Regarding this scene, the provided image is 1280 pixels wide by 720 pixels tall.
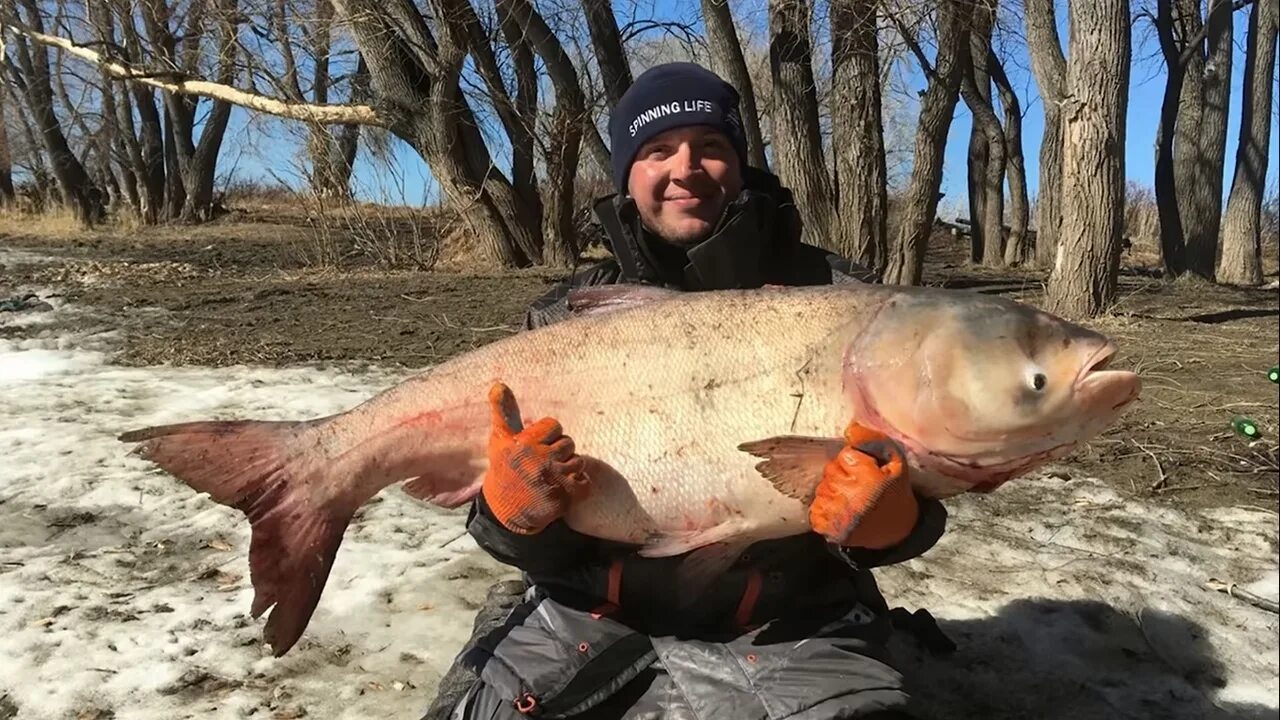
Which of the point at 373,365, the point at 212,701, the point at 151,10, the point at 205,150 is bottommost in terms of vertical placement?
the point at 212,701

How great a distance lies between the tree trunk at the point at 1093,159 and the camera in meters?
7.57

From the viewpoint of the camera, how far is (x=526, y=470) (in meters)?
1.96

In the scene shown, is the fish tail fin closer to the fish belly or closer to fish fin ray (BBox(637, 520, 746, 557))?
the fish belly

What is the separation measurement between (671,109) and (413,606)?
5.85 feet

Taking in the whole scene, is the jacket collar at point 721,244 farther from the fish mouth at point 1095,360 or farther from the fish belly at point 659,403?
the fish mouth at point 1095,360

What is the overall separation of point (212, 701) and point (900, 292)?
2075mm

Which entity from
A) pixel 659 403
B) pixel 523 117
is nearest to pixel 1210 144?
pixel 523 117

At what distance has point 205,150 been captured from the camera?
21.1 meters

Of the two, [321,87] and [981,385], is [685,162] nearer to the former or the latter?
[981,385]

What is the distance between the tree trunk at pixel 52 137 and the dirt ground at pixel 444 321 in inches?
183

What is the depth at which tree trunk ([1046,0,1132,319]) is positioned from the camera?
7570 mm

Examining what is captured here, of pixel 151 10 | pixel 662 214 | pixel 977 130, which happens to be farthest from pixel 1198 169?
pixel 151 10

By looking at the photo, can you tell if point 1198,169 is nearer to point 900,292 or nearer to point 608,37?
point 608,37

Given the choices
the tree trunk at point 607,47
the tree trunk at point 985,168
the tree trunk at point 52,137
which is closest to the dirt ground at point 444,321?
the tree trunk at point 985,168
